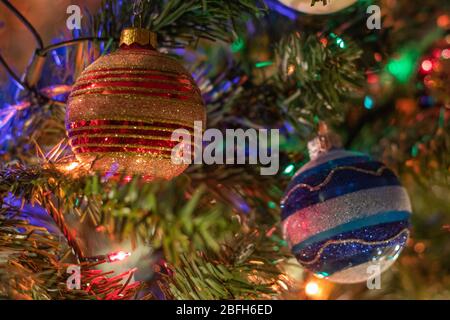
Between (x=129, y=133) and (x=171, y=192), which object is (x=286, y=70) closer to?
(x=129, y=133)

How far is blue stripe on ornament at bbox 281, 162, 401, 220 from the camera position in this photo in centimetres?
61

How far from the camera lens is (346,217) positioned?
1.97ft

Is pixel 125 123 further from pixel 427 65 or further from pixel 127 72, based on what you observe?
pixel 427 65

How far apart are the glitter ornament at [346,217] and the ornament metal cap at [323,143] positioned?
5cm

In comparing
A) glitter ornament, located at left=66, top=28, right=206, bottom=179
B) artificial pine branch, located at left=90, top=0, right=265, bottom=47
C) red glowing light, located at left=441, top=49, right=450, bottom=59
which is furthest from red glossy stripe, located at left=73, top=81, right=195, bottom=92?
red glowing light, located at left=441, top=49, right=450, bottom=59

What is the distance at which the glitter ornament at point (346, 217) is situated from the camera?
23.6 inches

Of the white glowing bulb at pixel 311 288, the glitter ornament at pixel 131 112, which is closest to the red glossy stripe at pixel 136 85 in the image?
the glitter ornament at pixel 131 112

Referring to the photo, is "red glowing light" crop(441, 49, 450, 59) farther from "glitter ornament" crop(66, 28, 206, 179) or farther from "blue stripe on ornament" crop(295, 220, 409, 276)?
"glitter ornament" crop(66, 28, 206, 179)

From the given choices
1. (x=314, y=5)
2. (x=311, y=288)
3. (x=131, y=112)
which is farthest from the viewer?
(x=311, y=288)

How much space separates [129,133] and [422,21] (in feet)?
2.10

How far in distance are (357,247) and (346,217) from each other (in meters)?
0.03

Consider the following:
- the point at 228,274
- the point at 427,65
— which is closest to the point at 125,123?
the point at 228,274

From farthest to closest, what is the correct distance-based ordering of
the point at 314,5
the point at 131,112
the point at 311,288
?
1. the point at 311,288
2. the point at 314,5
3. the point at 131,112
